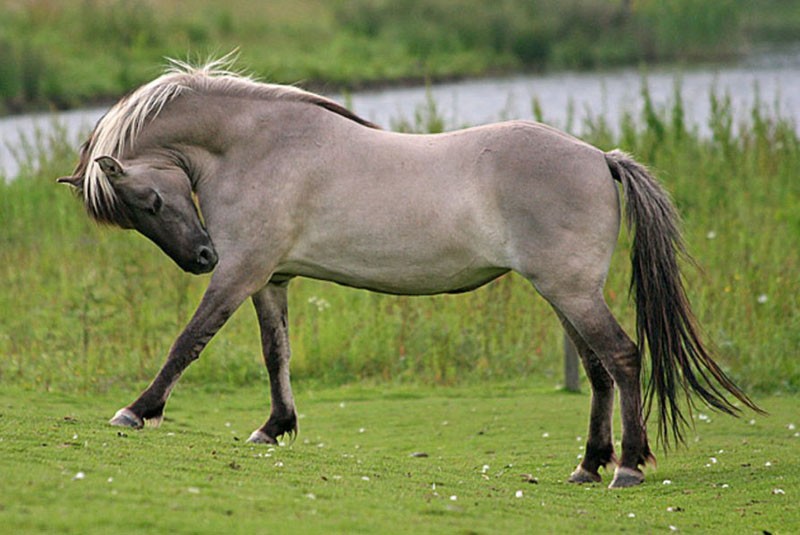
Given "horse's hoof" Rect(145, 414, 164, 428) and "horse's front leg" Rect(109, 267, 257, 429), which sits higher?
"horse's front leg" Rect(109, 267, 257, 429)

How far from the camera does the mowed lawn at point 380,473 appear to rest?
4277 millimetres

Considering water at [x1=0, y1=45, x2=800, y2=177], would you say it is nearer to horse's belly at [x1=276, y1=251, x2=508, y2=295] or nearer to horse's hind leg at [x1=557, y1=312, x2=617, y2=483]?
horse's belly at [x1=276, y1=251, x2=508, y2=295]

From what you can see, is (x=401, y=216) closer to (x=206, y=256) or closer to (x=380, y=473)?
(x=206, y=256)

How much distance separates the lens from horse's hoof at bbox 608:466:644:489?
624 centimetres

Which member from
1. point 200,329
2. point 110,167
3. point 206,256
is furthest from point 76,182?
point 200,329

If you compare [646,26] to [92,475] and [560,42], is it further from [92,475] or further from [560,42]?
[92,475]

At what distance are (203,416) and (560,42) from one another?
2883 cm

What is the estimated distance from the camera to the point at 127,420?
6.12 meters

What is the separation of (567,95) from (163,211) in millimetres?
17738

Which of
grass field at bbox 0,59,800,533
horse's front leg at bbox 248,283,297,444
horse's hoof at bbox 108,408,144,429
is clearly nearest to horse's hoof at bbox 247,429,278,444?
horse's front leg at bbox 248,283,297,444

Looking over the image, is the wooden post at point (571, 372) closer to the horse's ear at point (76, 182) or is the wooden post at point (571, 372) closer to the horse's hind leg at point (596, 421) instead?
the horse's hind leg at point (596, 421)

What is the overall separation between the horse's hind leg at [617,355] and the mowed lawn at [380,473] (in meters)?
0.16

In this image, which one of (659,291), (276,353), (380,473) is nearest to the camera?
(380,473)

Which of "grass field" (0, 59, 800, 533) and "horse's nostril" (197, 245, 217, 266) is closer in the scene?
"grass field" (0, 59, 800, 533)
